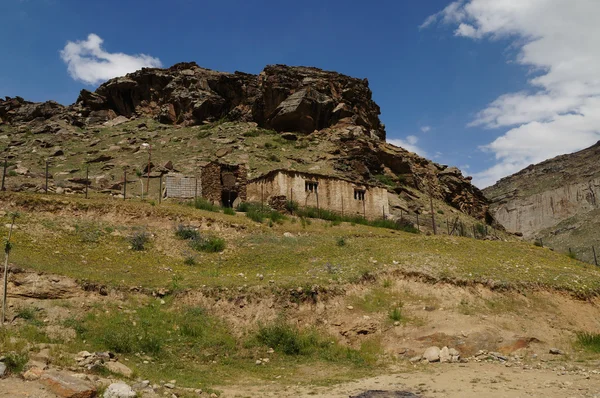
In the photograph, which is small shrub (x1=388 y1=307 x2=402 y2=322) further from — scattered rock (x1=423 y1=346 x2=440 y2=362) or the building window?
the building window

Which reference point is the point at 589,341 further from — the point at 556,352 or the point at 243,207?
the point at 243,207

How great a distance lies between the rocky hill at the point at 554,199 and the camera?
273 feet

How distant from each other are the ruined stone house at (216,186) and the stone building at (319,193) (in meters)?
1.60

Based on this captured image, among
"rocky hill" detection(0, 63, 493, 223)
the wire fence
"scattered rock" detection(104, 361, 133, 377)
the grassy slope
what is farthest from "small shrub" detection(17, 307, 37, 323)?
"rocky hill" detection(0, 63, 493, 223)

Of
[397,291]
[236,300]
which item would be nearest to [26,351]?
[236,300]

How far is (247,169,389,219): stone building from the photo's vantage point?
32.8m

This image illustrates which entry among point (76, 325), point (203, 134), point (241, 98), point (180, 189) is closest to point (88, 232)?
point (76, 325)

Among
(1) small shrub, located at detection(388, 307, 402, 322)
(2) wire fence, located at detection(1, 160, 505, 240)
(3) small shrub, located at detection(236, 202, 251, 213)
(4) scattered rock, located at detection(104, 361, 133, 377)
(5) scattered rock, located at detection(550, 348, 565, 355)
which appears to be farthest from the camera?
(2) wire fence, located at detection(1, 160, 505, 240)

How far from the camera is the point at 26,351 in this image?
9.99 metres

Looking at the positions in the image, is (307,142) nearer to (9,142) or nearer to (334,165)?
(334,165)

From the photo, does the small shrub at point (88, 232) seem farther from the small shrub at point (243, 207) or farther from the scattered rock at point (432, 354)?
the scattered rock at point (432, 354)

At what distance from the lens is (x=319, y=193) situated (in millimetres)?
34031

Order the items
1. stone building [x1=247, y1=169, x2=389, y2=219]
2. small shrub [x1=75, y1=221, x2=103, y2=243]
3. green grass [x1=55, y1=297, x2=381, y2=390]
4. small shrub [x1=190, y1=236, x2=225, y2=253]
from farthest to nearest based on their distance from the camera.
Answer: stone building [x1=247, y1=169, x2=389, y2=219], small shrub [x1=190, y1=236, x2=225, y2=253], small shrub [x1=75, y1=221, x2=103, y2=243], green grass [x1=55, y1=297, x2=381, y2=390]

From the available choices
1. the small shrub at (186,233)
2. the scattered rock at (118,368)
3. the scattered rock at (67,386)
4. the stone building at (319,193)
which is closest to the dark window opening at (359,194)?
the stone building at (319,193)
